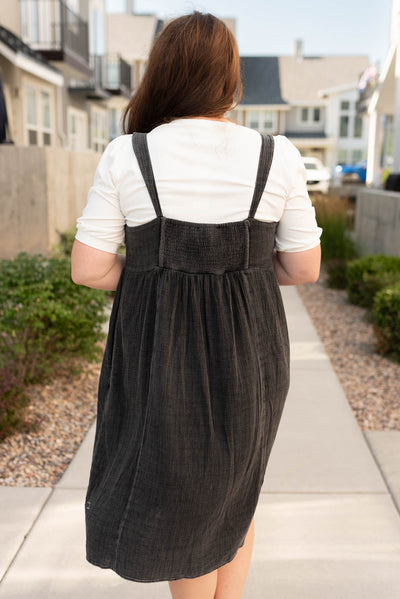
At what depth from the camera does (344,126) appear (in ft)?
132

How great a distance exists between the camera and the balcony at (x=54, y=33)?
571 inches

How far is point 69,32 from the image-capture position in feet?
53.4

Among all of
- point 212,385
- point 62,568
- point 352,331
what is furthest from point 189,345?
point 352,331

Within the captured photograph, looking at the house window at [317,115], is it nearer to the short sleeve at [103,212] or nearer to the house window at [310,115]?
the house window at [310,115]

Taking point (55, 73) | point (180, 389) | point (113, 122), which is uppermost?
point (55, 73)

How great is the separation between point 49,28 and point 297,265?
1590 cm

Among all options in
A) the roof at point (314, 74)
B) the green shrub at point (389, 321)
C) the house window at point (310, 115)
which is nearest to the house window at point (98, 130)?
the green shrub at point (389, 321)

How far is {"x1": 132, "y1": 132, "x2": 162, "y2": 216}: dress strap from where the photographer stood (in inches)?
58.9

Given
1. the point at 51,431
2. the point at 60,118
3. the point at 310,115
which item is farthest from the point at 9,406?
the point at 310,115

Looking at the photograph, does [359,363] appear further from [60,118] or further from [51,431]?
[60,118]

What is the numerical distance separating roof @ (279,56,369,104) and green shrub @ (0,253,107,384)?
3862 cm

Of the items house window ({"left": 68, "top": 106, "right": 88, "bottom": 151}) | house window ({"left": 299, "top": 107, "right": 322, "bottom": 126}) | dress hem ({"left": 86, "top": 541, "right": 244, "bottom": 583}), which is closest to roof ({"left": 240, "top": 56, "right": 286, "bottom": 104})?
house window ({"left": 299, "top": 107, "right": 322, "bottom": 126})

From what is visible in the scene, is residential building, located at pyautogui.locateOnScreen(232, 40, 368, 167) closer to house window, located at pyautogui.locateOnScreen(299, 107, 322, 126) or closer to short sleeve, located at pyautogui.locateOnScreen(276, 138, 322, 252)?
house window, located at pyautogui.locateOnScreen(299, 107, 322, 126)

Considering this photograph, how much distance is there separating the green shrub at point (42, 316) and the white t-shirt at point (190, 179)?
2.40m
